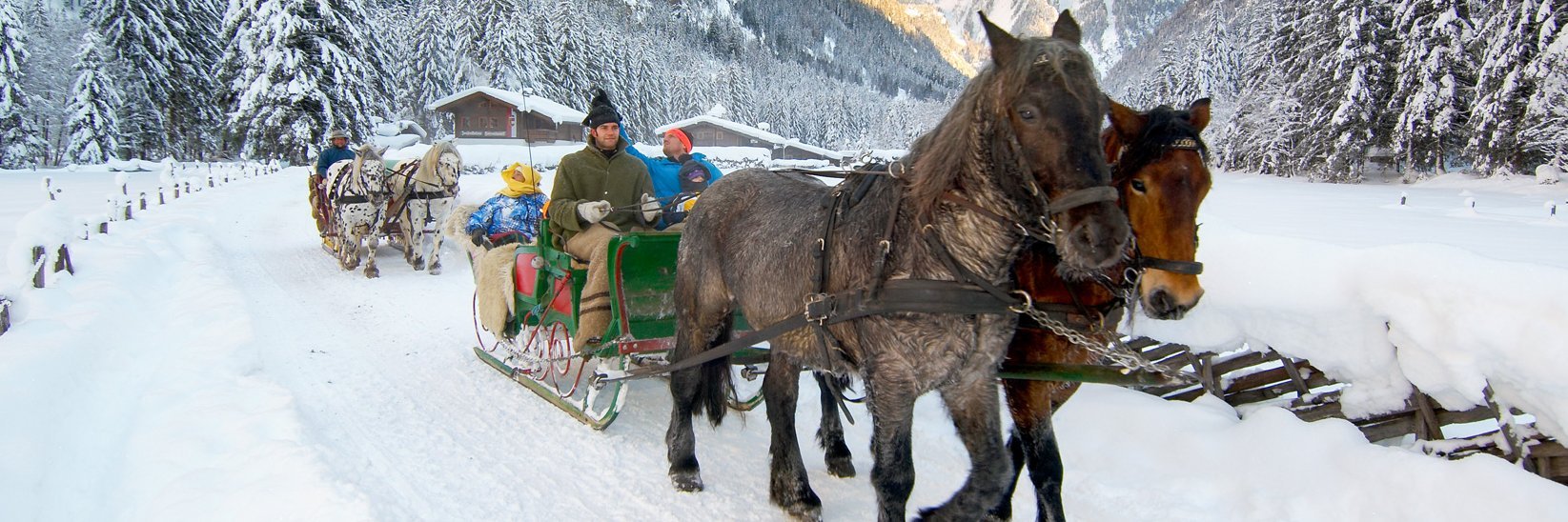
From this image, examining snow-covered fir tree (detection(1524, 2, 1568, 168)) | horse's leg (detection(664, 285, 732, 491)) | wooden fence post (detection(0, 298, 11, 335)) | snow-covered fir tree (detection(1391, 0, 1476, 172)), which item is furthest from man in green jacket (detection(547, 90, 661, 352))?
snow-covered fir tree (detection(1391, 0, 1476, 172))

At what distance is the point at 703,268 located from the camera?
392 cm

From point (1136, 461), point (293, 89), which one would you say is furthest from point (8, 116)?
point (1136, 461)

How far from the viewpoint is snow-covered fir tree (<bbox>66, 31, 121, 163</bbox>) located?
34.8 metres

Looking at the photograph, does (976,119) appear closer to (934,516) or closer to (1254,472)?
(934,516)

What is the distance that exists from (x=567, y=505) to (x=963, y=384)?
2107 millimetres

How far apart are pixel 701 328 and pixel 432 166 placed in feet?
26.8

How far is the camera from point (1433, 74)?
25688mm

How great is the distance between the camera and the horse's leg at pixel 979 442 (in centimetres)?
267

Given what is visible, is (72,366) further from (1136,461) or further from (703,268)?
(1136,461)

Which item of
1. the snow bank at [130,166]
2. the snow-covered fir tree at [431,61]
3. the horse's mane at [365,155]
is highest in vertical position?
the snow-covered fir tree at [431,61]

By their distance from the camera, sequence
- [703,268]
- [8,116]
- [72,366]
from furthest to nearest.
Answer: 1. [8,116]
2. [72,366]
3. [703,268]

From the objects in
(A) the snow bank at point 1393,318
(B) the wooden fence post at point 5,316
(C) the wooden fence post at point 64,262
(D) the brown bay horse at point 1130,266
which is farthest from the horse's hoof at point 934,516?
(C) the wooden fence post at point 64,262

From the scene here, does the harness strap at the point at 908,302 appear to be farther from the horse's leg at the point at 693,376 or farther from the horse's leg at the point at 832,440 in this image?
the horse's leg at the point at 832,440

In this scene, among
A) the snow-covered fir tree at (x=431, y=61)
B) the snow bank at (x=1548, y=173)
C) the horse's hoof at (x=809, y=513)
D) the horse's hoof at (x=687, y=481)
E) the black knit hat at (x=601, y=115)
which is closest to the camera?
the horse's hoof at (x=809, y=513)
